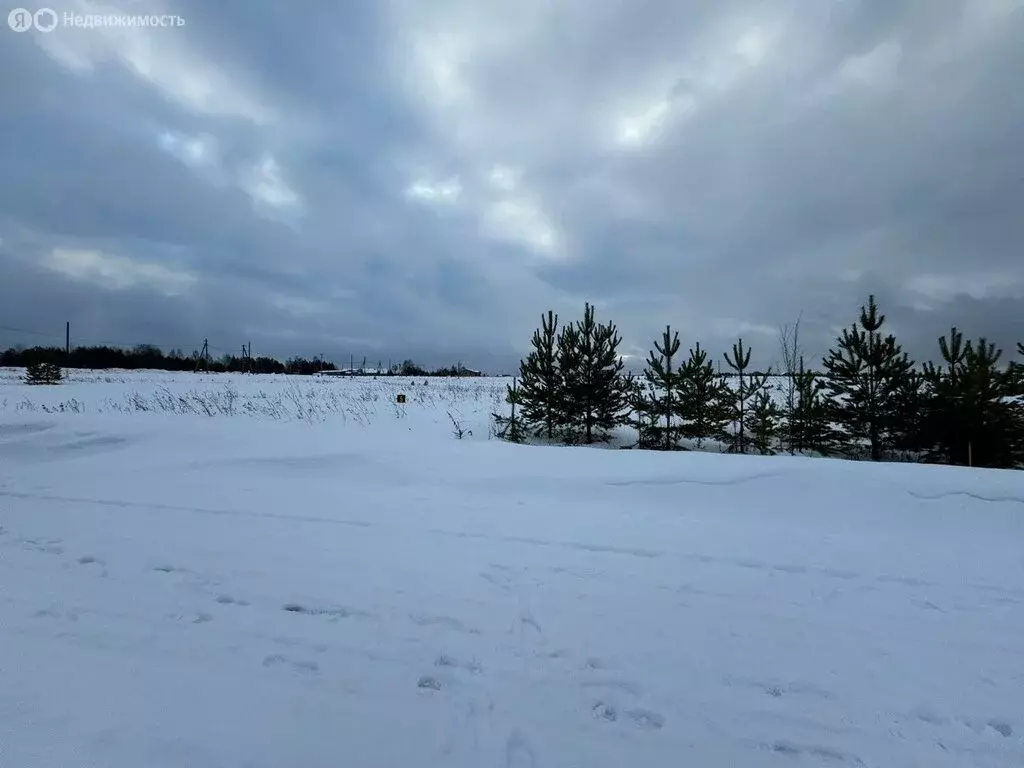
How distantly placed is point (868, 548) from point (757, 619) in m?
2.09

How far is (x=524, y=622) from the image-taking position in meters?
2.90

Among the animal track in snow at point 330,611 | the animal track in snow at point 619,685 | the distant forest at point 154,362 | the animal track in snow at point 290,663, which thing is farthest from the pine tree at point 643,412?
the distant forest at point 154,362

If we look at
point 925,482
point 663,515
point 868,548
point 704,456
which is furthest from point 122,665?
point 925,482

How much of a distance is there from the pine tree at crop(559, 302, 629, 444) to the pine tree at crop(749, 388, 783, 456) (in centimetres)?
317

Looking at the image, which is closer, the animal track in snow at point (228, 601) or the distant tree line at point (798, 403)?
the animal track in snow at point (228, 601)

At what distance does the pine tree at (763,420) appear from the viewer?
412 inches

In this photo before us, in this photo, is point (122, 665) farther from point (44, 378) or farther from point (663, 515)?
point (44, 378)

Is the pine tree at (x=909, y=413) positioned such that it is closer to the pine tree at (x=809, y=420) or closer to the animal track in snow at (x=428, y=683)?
the pine tree at (x=809, y=420)

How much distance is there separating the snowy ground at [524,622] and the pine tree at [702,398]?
506 cm

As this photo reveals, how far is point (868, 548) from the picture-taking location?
13.5 feet

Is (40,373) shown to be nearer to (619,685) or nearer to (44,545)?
(44,545)

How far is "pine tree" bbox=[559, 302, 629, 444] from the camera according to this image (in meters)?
11.5

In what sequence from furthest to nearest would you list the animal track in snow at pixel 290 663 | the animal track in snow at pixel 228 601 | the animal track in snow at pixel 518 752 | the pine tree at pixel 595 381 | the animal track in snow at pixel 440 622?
the pine tree at pixel 595 381, the animal track in snow at pixel 228 601, the animal track in snow at pixel 440 622, the animal track in snow at pixel 290 663, the animal track in snow at pixel 518 752

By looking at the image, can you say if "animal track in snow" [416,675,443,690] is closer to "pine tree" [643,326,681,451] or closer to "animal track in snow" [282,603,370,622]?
"animal track in snow" [282,603,370,622]
